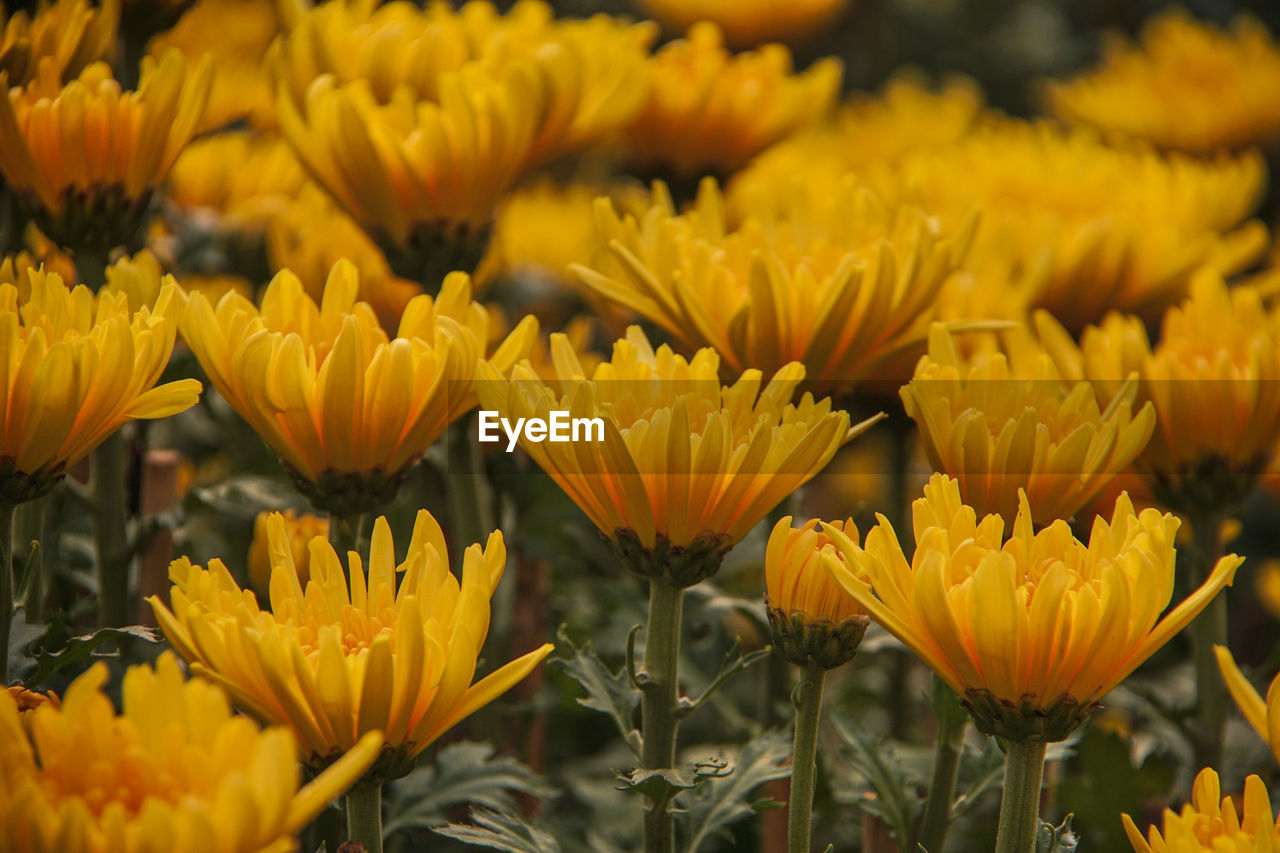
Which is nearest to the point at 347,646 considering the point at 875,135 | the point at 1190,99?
the point at 875,135

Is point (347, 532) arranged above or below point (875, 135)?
below

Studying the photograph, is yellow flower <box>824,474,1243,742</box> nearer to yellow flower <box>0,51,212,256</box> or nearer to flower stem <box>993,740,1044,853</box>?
flower stem <box>993,740,1044,853</box>

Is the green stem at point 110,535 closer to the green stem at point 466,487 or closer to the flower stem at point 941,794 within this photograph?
the green stem at point 466,487

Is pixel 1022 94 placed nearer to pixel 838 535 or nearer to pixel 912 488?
pixel 912 488

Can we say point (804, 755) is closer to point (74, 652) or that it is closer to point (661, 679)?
point (661, 679)

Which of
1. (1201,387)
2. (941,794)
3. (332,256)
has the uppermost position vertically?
(332,256)

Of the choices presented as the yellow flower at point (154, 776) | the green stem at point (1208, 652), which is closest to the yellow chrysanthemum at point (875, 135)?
the green stem at point (1208, 652)
